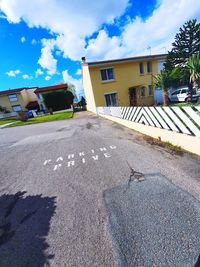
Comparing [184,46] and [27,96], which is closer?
[184,46]

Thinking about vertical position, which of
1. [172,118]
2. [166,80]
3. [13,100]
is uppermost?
[13,100]

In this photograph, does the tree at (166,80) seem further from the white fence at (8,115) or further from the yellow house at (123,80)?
the white fence at (8,115)

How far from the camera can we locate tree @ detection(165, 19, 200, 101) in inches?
790

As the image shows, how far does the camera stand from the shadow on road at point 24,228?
6.64 feet

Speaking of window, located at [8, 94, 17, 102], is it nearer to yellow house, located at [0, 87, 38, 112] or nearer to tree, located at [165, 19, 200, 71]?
yellow house, located at [0, 87, 38, 112]

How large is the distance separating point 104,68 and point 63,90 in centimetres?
1868

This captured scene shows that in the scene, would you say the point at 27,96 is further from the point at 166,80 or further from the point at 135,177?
the point at 135,177

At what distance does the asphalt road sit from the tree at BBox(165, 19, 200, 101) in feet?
66.3

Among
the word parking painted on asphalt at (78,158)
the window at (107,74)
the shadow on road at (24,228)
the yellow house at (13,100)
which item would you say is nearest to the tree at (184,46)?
the window at (107,74)

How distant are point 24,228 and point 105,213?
1.39 m

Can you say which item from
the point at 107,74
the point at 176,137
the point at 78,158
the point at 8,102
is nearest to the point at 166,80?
the point at 107,74

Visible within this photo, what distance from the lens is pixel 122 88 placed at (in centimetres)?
1948

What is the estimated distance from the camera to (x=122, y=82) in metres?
19.4

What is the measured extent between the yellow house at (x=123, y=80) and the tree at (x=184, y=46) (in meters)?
1.26
